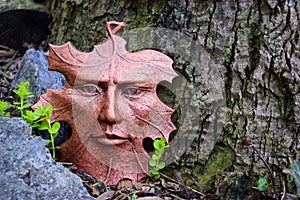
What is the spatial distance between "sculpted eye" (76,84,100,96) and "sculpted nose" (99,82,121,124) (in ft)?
0.20

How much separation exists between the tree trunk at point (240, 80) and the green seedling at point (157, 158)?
10 cm

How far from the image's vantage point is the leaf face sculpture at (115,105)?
74.4 inches

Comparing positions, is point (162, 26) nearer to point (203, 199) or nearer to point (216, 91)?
point (216, 91)

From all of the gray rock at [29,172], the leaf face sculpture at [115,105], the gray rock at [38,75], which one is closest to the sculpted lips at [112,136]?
the leaf face sculpture at [115,105]

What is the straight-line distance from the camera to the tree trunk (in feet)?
6.37

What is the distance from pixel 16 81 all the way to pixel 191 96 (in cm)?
99

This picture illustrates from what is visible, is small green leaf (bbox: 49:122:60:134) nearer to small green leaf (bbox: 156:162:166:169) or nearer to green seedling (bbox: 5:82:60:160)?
green seedling (bbox: 5:82:60:160)

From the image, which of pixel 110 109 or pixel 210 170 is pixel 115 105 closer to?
pixel 110 109

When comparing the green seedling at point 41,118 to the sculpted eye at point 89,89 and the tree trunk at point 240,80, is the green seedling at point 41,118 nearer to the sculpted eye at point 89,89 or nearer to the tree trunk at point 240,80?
the sculpted eye at point 89,89

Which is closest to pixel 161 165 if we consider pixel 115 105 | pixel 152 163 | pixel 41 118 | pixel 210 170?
pixel 152 163

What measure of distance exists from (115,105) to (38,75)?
1.93 ft

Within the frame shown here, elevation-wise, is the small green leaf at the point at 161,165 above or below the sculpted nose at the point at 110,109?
below

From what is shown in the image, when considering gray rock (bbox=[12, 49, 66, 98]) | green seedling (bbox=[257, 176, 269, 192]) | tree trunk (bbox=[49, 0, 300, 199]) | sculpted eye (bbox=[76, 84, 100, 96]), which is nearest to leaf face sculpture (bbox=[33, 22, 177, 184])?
sculpted eye (bbox=[76, 84, 100, 96])

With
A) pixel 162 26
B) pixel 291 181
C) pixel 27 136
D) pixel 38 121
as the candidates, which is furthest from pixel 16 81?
pixel 291 181
